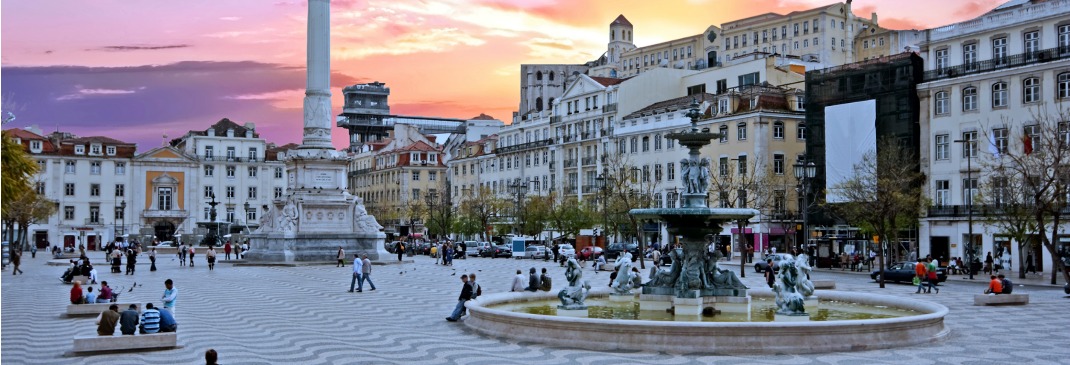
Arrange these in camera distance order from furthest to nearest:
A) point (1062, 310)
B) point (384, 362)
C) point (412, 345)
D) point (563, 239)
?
point (563, 239) → point (1062, 310) → point (412, 345) → point (384, 362)

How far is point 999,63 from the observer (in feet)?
164

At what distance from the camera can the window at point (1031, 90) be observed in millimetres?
48156

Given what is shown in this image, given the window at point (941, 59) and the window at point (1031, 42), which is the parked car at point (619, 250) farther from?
the window at point (1031, 42)

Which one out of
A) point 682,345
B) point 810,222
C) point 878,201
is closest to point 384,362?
point 682,345

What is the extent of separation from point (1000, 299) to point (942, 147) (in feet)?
92.0

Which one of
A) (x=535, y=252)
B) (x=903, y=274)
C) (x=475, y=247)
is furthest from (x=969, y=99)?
(x=475, y=247)

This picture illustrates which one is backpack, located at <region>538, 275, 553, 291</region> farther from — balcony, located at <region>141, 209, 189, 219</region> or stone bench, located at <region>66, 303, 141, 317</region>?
balcony, located at <region>141, 209, 189, 219</region>

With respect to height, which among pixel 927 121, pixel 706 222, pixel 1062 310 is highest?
pixel 927 121

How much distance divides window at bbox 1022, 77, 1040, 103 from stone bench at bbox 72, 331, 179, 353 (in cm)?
4166

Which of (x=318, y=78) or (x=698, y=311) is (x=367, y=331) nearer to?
(x=698, y=311)

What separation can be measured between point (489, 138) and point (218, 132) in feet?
89.3

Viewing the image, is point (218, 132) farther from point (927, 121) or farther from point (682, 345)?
point (682, 345)

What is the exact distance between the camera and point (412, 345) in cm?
1806

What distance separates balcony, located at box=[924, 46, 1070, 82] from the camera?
47375 mm
